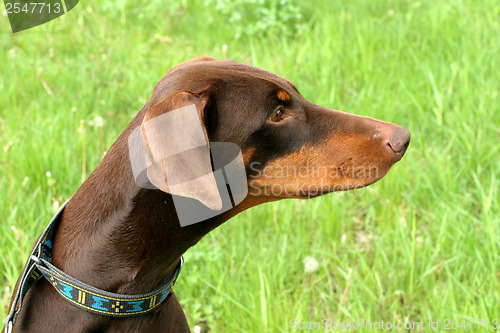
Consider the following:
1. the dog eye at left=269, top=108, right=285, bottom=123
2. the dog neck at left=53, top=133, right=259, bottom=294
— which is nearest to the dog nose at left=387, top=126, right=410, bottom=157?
the dog eye at left=269, top=108, right=285, bottom=123

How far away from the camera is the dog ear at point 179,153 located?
1607mm

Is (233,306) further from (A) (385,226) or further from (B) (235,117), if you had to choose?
(B) (235,117)

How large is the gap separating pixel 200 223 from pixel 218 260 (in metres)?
1.14

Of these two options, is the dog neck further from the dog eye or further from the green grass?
the green grass

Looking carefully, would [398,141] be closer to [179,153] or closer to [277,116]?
[277,116]

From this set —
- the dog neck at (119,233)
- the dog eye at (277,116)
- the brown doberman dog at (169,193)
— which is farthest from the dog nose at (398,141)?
the dog neck at (119,233)

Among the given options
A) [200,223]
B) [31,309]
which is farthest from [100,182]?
[31,309]

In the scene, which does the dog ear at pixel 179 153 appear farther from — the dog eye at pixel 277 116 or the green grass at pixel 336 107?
the green grass at pixel 336 107

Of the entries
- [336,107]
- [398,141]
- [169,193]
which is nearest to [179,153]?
[169,193]

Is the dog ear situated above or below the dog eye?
above

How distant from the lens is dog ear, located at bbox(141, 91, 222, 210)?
161 cm

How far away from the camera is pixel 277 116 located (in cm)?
205

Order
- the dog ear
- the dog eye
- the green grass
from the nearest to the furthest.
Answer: the dog ear → the dog eye → the green grass

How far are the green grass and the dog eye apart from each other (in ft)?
2.92
